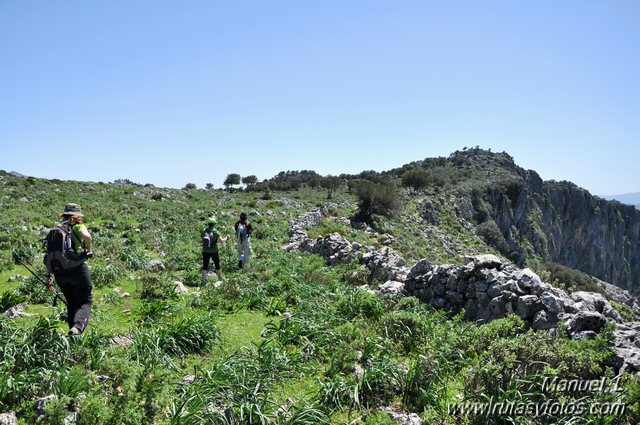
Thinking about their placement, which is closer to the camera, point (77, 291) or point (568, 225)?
point (77, 291)

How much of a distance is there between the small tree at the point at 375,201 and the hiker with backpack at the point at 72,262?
2431 cm

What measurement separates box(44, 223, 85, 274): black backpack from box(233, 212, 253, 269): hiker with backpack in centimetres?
703

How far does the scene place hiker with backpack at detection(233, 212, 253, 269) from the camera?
13.5 meters

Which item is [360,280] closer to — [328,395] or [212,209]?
[328,395]

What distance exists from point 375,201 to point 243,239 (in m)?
19.7

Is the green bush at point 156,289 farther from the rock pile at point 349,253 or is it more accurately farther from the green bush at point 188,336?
the rock pile at point 349,253

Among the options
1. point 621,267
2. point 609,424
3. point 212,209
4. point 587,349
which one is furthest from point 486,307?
point 621,267

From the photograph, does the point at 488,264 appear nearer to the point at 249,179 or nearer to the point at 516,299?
the point at 516,299

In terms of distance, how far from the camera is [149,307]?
7.93 m

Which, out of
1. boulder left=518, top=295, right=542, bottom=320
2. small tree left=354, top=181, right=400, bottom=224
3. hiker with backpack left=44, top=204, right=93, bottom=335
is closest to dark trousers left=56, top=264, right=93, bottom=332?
hiker with backpack left=44, top=204, right=93, bottom=335

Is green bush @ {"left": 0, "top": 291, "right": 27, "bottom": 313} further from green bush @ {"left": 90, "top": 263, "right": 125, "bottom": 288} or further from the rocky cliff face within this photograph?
the rocky cliff face

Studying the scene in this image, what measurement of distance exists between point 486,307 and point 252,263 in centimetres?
838

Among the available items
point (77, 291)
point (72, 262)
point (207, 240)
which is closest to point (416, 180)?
point (207, 240)

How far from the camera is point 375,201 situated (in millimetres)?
31609
